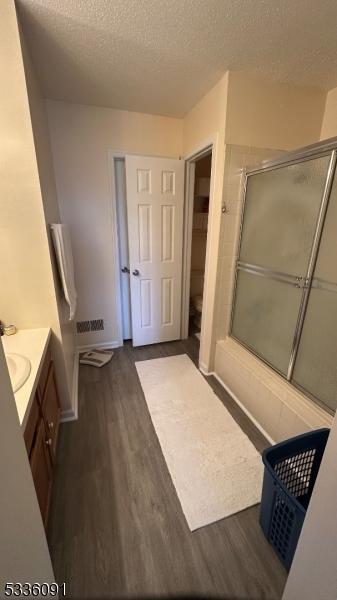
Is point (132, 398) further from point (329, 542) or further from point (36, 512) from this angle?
point (329, 542)

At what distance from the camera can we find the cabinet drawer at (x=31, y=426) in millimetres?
958

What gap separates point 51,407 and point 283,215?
1.94 m

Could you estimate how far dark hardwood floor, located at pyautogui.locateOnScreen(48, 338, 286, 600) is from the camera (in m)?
0.98

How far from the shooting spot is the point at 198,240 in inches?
137

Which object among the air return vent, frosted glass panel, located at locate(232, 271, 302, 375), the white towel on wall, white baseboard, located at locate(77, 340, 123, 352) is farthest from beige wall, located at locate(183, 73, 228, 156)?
white baseboard, located at locate(77, 340, 123, 352)

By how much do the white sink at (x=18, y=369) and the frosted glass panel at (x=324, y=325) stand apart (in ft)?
5.17

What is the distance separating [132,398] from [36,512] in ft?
4.41

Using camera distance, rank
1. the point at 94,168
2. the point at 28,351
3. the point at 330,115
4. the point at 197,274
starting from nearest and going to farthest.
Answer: the point at 28,351 < the point at 330,115 < the point at 94,168 < the point at 197,274

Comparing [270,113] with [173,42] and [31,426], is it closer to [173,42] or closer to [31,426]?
[173,42]

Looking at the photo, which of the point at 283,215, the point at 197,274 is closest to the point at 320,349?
the point at 283,215

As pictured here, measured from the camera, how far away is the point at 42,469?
3.69ft

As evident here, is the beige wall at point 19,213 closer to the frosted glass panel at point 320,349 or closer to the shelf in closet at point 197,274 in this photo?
the frosted glass panel at point 320,349

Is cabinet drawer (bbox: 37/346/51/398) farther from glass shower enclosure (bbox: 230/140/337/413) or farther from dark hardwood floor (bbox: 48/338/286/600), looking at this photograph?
glass shower enclosure (bbox: 230/140/337/413)

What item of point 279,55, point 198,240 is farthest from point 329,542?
point 198,240
